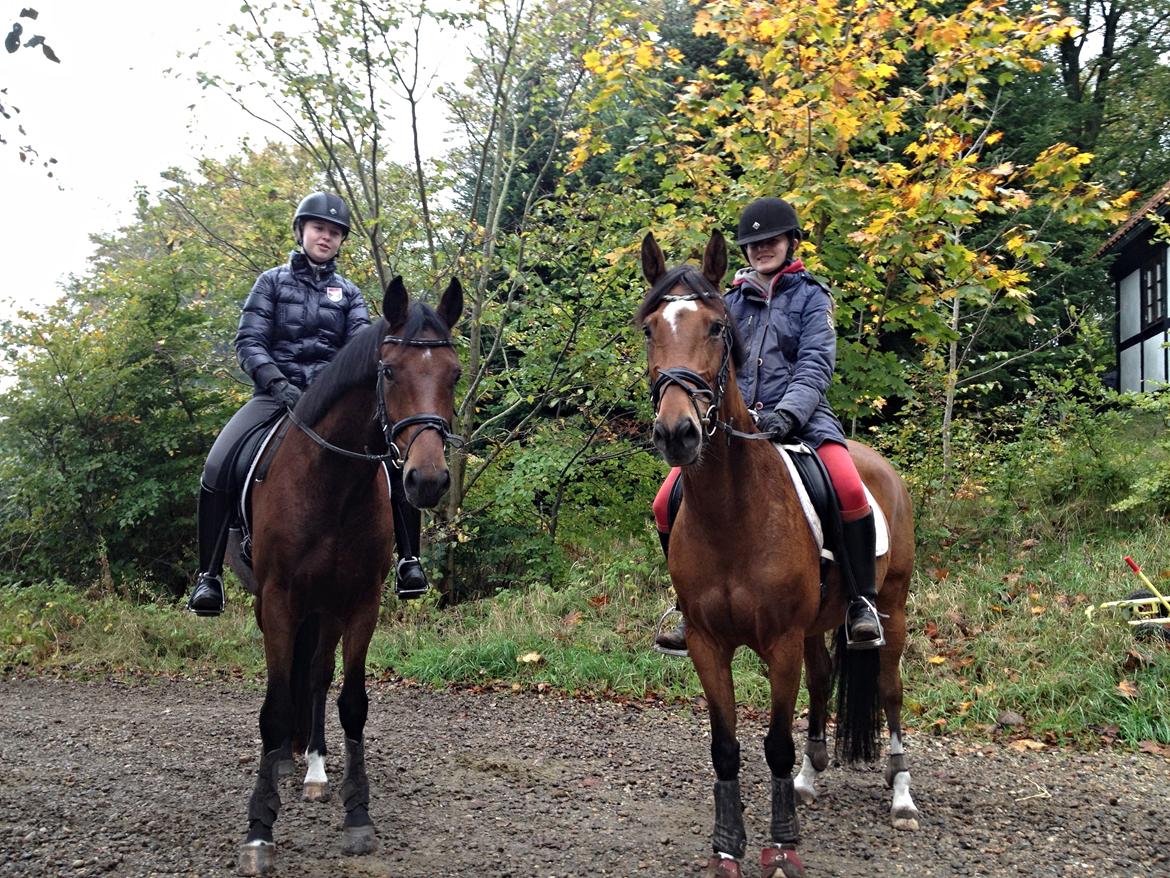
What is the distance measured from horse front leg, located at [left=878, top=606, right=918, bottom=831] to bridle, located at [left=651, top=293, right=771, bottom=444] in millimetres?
2208

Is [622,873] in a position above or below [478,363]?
below

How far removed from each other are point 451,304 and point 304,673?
239 cm

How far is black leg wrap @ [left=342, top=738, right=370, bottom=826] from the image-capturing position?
15.0 ft

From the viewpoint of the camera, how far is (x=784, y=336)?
4.69 metres

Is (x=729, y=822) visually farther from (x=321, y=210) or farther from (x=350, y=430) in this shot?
(x=321, y=210)

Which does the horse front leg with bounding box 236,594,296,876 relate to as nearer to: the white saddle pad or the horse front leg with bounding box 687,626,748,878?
the horse front leg with bounding box 687,626,748,878

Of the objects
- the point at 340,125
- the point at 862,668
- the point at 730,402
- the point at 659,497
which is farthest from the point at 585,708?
the point at 340,125

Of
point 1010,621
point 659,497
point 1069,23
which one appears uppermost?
point 1069,23

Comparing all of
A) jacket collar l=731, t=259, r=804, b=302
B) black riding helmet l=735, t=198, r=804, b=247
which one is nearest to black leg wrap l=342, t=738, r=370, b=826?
jacket collar l=731, t=259, r=804, b=302

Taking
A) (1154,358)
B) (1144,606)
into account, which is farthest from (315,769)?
(1154,358)

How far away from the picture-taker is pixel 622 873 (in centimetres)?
420

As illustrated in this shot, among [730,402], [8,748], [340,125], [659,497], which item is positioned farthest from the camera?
[340,125]

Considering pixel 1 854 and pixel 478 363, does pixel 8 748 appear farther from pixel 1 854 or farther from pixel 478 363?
pixel 478 363

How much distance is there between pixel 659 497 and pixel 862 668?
1728mm
